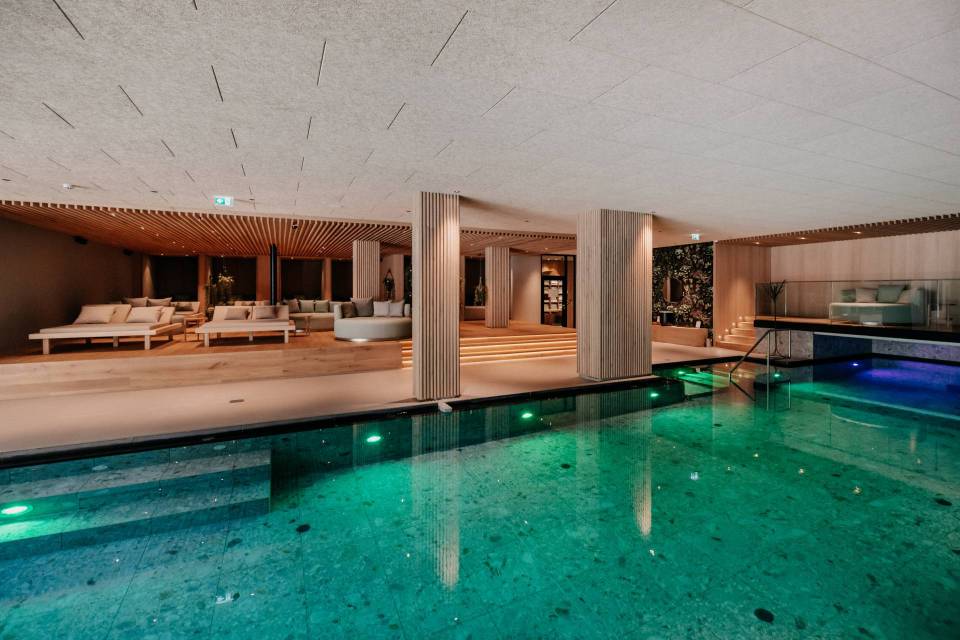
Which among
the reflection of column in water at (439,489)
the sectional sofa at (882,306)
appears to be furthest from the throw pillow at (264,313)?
the sectional sofa at (882,306)

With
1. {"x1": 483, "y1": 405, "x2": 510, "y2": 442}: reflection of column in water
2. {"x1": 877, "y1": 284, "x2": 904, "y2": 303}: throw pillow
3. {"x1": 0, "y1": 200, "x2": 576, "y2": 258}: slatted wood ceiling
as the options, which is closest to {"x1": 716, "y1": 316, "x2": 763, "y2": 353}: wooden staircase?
{"x1": 877, "y1": 284, "x2": 904, "y2": 303}: throw pillow

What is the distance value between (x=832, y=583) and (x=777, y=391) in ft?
18.8

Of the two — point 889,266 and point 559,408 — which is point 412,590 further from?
point 889,266

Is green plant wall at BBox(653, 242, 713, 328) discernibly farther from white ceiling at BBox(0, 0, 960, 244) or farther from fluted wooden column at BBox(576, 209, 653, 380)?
white ceiling at BBox(0, 0, 960, 244)

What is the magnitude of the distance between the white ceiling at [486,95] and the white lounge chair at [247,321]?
10.6 ft

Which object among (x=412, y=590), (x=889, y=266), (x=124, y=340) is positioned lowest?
(x=412, y=590)

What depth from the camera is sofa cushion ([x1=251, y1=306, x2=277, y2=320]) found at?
9770 millimetres

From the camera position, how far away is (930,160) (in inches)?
188

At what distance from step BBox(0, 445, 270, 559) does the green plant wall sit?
490 inches

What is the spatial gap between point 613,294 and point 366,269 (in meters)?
8.11

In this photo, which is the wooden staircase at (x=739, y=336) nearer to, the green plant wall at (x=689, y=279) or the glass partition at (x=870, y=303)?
the green plant wall at (x=689, y=279)

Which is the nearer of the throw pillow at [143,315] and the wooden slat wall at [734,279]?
the throw pillow at [143,315]

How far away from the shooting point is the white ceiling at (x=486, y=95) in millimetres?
2408

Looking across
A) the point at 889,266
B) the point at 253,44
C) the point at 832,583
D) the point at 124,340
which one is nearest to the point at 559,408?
the point at 832,583
